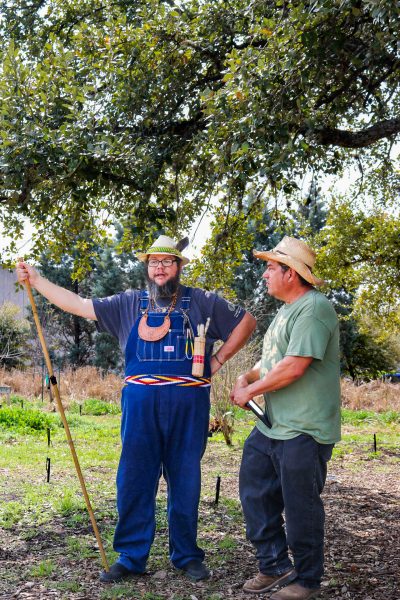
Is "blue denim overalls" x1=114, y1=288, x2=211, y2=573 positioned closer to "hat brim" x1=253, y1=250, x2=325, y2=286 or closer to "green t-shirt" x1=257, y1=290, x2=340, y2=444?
"green t-shirt" x1=257, y1=290, x2=340, y2=444

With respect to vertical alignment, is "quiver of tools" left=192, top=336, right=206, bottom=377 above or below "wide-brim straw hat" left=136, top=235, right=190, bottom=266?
below

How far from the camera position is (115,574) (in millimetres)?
4344

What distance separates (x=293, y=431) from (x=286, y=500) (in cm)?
34

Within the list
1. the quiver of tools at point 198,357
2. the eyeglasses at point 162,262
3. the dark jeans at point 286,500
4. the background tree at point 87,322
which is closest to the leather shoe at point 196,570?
the dark jeans at point 286,500

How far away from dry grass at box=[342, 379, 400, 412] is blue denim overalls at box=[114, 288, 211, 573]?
13.1 metres

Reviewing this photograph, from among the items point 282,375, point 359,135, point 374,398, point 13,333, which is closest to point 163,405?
point 282,375

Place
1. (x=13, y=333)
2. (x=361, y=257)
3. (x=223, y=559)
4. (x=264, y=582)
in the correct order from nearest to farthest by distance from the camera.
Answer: (x=264, y=582) → (x=223, y=559) → (x=361, y=257) → (x=13, y=333)

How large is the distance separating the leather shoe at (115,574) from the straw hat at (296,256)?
1.96 meters

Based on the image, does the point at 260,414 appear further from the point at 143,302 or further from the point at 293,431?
the point at 143,302

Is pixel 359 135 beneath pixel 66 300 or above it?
above

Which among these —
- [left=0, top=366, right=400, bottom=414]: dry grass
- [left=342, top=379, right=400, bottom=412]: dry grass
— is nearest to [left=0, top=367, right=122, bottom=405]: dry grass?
[left=0, top=366, right=400, bottom=414]: dry grass

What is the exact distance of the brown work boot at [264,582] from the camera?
4.04 metres

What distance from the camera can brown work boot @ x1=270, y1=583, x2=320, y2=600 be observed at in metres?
3.80

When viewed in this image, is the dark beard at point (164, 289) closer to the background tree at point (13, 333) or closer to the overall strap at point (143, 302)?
the overall strap at point (143, 302)
